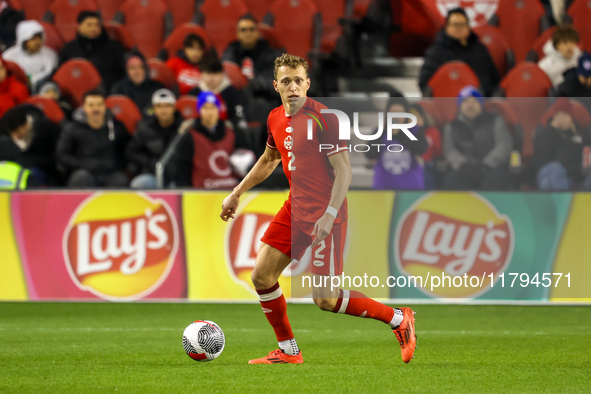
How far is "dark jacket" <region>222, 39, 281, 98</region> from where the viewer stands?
10422mm

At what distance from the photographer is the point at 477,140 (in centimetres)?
833

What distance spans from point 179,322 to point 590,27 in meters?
6.51

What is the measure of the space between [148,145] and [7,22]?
4.48 metres

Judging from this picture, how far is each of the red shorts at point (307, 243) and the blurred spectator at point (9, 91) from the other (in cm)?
644

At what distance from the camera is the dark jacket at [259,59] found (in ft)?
34.2

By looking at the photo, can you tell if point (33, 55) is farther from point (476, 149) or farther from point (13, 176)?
point (476, 149)

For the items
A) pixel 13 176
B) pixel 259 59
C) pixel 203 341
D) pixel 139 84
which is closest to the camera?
pixel 203 341

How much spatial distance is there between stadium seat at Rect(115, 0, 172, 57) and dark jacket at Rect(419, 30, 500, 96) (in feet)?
13.7

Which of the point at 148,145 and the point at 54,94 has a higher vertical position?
the point at 54,94

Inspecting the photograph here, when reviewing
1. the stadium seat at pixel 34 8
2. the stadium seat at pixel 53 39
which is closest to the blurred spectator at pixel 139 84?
the stadium seat at pixel 53 39

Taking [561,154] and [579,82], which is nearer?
[561,154]

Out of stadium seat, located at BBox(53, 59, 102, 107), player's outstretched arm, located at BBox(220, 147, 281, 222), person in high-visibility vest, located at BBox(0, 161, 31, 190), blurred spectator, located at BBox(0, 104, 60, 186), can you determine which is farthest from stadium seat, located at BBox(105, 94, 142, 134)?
player's outstretched arm, located at BBox(220, 147, 281, 222)

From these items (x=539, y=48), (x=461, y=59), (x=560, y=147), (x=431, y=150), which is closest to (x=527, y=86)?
(x=461, y=59)

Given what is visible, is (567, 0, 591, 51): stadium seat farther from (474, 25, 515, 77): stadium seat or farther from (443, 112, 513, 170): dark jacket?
(443, 112, 513, 170): dark jacket
